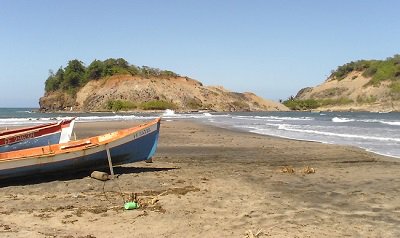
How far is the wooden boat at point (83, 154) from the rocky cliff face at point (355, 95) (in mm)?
111860

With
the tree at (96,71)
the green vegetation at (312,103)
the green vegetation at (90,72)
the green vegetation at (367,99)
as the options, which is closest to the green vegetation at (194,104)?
the green vegetation at (90,72)

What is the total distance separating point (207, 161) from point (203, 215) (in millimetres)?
7336

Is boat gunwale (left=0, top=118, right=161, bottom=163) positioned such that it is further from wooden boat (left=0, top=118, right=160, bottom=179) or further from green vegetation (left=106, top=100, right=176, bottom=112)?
green vegetation (left=106, top=100, right=176, bottom=112)

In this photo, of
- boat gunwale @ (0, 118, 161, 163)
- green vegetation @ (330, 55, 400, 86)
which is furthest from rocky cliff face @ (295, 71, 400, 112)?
boat gunwale @ (0, 118, 161, 163)

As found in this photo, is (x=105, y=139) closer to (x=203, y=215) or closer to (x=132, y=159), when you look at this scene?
(x=132, y=159)

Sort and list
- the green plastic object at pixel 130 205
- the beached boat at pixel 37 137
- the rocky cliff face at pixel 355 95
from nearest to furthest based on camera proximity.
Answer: the green plastic object at pixel 130 205 → the beached boat at pixel 37 137 → the rocky cliff face at pixel 355 95

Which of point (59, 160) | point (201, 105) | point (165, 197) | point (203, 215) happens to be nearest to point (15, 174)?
point (59, 160)

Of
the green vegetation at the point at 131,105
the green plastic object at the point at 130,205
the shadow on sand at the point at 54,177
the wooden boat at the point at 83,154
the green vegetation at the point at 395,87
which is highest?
the green vegetation at the point at 395,87

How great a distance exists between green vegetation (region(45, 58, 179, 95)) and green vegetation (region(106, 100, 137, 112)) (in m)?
12.5

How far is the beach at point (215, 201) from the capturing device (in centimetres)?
701

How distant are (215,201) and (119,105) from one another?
88.5 meters

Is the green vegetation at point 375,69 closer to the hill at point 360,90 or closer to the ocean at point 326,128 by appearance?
the hill at point 360,90

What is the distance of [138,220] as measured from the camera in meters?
7.54

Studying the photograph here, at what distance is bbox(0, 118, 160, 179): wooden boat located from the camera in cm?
1095
